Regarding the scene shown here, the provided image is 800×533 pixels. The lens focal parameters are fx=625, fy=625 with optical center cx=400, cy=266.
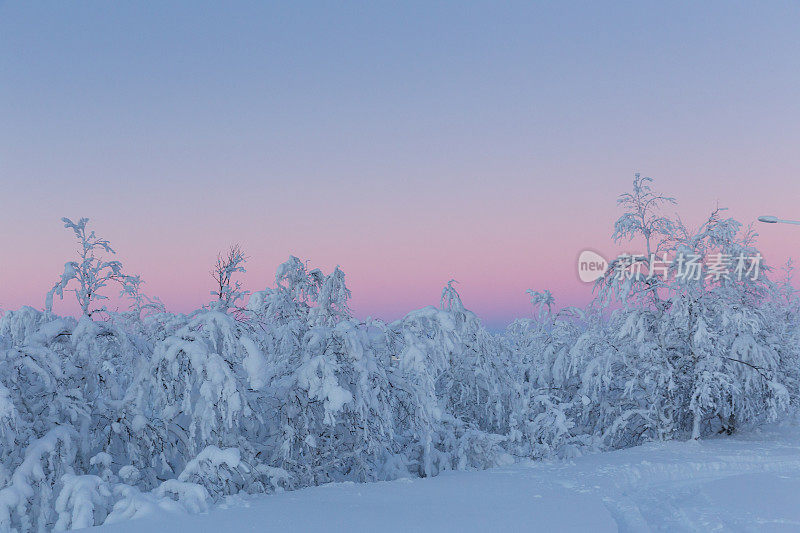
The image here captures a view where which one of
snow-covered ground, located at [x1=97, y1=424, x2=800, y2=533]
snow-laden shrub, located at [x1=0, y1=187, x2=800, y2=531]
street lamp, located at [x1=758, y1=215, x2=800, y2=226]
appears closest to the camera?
snow-covered ground, located at [x1=97, y1=424, x2=800, y2=533]

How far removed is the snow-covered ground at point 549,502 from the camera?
7.02m

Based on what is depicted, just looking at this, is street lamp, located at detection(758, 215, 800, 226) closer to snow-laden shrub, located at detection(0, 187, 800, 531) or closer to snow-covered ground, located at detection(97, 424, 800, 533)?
snow-laden shrub, located at detection(0, 187, 800, 531)

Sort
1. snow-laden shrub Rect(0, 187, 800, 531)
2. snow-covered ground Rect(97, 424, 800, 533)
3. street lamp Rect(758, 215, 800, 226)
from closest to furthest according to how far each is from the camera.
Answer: snow-covered ground Rect(97, 424, 800, 533), snow-laden shrub Rect(0, 187, 800, 531), street lamp Rect(758, 215, 800, 226)

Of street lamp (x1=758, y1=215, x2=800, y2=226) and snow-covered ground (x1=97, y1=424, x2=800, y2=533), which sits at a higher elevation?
street lamp (x1=758, y1=215, x2=800, y2=226)

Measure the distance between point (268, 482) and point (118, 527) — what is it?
3953 millimetres

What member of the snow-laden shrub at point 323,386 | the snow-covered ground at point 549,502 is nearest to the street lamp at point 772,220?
the snow-laden shrub at point 323,386

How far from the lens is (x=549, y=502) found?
28.4ft

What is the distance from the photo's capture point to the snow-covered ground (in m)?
7.02

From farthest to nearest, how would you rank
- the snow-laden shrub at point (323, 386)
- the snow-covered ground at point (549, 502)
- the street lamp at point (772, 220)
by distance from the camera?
the street lamp at point (772, 220) → the snow-laden shrub at point (323, 386) → the snow-covered ground at point (549, 502)

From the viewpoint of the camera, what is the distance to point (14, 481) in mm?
7770

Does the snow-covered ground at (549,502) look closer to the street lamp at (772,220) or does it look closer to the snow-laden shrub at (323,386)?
the snow-laden shrub at (323,386)

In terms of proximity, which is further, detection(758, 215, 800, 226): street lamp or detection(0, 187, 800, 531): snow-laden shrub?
detection(758, 215, 800, 226): street lamp

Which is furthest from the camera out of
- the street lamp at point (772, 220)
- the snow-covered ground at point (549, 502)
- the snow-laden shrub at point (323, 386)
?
the street lamp at point (772, 220)

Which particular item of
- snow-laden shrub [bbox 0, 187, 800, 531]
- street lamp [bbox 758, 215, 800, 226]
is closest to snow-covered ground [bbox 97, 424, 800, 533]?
snow-laden shrub [bbox 0, 187, 800, 531]
